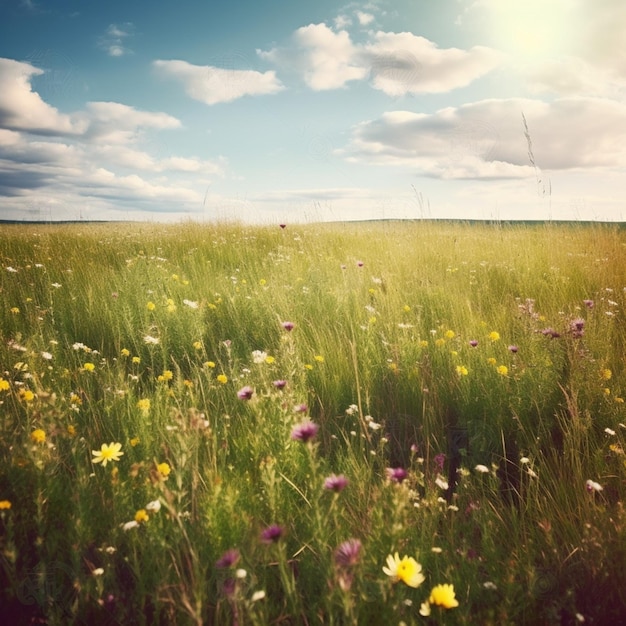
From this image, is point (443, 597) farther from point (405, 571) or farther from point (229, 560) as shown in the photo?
point (229, 560)

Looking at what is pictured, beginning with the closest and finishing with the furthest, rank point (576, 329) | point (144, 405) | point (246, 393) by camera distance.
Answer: point (246, 393)
point (144, 405)
point (576, 329)

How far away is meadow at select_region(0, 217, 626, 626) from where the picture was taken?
3.87 ft

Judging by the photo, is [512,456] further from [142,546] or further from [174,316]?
[174,316]

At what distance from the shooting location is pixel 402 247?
6828mm

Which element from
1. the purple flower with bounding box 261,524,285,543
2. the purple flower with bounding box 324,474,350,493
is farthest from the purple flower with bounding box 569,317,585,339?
the purple flower with bounding box 261,524,285,543

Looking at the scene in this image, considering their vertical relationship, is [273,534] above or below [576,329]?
below

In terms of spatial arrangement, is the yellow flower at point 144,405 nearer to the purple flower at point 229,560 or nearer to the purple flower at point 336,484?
the purple flower at point 229,560

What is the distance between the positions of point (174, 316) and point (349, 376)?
1.64m

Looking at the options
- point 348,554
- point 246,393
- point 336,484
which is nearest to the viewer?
point 348,554

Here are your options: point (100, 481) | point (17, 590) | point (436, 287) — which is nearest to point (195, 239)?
point (436, 287)

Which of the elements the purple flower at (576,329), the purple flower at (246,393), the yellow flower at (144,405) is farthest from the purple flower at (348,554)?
the purple flower at (576,329)

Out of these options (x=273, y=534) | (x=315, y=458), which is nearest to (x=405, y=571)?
(x=273, y=534)

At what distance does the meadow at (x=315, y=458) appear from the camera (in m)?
1.18

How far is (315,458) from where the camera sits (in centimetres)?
174
